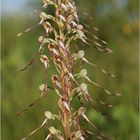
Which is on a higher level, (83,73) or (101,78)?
(83,73)

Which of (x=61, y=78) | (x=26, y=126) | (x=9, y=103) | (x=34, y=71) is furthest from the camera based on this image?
(x=34, y=71)

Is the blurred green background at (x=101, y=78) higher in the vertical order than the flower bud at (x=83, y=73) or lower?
lower

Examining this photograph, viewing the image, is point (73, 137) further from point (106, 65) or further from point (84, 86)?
point (106, 65)

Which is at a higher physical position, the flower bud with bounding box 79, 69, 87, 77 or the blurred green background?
the flower bud with bounding box 79, 69, 87, 77

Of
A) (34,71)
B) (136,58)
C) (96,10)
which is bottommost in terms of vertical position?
(96,10)

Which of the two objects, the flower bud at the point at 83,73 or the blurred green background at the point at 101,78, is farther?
the blurred green background at the point at 101,78

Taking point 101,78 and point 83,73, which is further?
point 101,78

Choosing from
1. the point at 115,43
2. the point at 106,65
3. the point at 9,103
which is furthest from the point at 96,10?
the point at 9,103

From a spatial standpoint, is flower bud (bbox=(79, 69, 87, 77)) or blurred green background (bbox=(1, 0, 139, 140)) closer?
flower bud (bbox=(79, 69, 87, 77))
